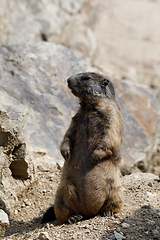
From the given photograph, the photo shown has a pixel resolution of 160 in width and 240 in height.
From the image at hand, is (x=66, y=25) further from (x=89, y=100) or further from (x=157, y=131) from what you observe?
(x=89, y=100)

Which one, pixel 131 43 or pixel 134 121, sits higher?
pixel 131 43

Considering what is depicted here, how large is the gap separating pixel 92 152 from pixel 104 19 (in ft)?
47.7

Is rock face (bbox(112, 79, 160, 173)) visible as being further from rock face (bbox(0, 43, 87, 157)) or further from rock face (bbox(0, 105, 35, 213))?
rock face (bbox(0, 105, 35, 213))

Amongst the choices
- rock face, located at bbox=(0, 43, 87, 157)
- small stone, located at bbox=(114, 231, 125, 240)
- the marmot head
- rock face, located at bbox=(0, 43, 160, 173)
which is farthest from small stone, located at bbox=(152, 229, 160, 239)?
rock face, located at bbox=(0, 43, 87, 157)

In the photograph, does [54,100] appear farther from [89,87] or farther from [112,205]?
[112,205]

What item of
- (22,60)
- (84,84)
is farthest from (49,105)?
(84,84)

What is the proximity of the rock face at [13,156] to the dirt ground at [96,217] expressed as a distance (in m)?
0.29

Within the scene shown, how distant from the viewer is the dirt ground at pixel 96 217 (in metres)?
3.52

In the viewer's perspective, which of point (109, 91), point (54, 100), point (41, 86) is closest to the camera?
point (109, 91)

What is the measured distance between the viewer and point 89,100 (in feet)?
13.3

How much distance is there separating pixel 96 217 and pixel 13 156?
5.72ft

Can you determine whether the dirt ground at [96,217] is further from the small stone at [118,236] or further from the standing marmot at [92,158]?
the standing marmot at [92,158]

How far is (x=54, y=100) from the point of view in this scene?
22.1ft

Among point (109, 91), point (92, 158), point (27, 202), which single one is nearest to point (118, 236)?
point (92, 158)
